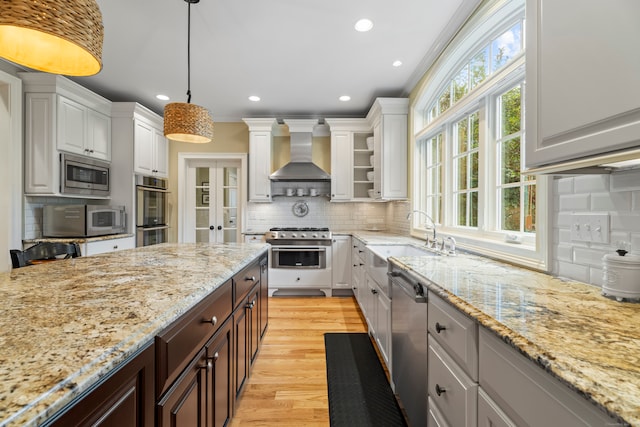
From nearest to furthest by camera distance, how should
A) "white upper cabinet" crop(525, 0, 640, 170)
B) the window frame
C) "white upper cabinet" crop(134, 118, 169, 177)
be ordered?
"white upper cabinet" crop(525, 0, 640, 170), the window frame, "white upper cabinet" crop(134, 118, 169, 177)

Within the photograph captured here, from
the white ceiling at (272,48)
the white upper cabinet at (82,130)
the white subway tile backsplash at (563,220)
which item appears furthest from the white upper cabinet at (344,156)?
the white subway tile backsplash at (563,220)

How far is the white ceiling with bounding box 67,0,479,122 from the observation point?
2.27 metres

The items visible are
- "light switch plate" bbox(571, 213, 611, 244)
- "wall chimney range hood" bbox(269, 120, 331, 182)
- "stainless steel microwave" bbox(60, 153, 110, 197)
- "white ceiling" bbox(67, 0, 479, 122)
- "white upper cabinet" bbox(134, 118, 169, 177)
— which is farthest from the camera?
"wall chimney range hood" bbox(269, 120, 331, 182)

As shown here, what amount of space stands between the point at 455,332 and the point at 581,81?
908 mm

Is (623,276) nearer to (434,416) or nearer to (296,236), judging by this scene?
(434,416)

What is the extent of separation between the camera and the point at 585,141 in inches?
34.4

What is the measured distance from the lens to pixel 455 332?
1064 millimetres

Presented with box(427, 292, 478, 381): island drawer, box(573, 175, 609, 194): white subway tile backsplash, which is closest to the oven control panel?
box(427, 292, 478, 381): island drawer

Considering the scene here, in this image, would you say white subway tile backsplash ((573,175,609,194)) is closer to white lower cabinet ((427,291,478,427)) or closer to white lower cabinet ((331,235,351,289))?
white lower cabinet ((427,291,478,427))

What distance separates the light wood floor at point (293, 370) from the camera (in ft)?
5.74

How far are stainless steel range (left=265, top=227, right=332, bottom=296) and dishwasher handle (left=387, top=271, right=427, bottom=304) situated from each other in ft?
7.10

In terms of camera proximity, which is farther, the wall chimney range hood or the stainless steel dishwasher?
the wall chimney range hood

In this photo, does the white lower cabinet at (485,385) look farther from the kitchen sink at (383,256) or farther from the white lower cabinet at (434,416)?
the kitchen sink at (383,256)

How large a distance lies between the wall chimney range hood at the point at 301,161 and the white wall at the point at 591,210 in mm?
3304
